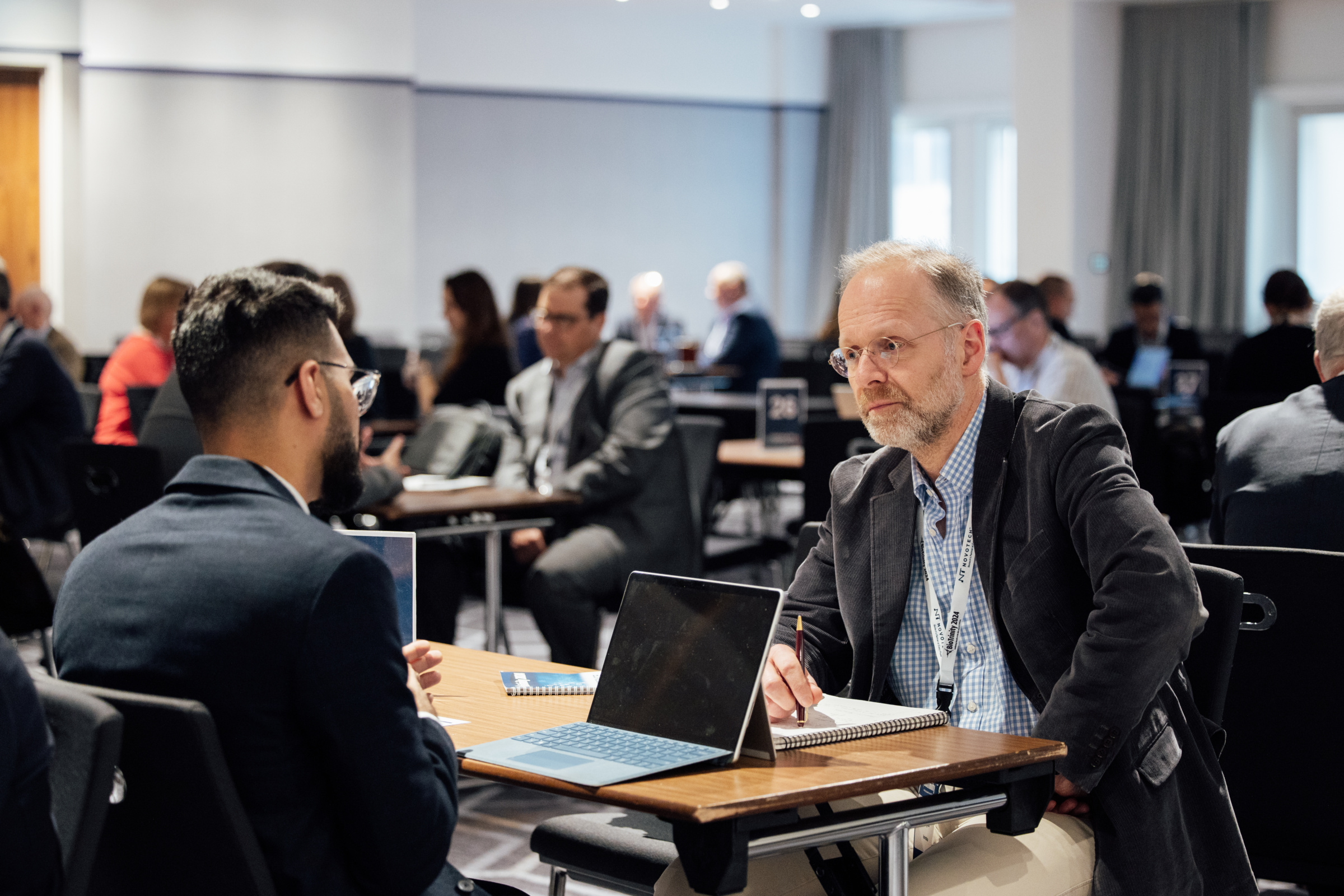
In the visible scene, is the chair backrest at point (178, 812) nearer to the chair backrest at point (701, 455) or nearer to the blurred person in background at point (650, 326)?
the chair backrest at point (701, 455)

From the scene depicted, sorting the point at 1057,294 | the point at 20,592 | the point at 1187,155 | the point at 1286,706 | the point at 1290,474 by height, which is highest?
the point at 1187,155

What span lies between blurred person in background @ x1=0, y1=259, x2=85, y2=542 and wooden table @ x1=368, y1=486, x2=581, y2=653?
191 centimetres

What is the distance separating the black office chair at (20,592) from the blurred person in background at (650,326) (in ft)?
20.9

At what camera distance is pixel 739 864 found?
1.54 metres

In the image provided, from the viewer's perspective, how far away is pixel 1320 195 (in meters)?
12.0

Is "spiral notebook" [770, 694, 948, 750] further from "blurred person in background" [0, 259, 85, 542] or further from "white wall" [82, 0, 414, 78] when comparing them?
"white wall" [82, 0, 414, 78]

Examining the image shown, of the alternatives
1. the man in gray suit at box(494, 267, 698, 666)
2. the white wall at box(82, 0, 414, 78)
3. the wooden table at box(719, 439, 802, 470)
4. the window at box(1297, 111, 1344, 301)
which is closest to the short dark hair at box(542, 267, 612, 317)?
the man in gray suit at box(494, 267, 698, 666)

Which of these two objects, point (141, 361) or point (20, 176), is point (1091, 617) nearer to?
point (141, 361)

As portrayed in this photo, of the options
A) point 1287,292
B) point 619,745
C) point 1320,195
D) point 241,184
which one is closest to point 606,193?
point 241,184

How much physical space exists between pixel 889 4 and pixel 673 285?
3.18 m

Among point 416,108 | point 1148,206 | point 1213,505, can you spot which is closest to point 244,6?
point 416,108

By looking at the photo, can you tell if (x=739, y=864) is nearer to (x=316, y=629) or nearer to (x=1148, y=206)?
(x=316, y=629)

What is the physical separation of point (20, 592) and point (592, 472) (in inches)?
65.0

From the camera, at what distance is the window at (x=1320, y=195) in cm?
1188
